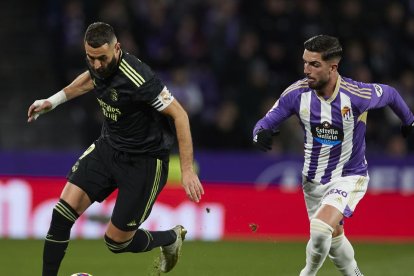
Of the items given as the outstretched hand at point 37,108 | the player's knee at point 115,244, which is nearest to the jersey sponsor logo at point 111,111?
the outstretched hand at point 37,108

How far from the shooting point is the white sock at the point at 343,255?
24.7ft

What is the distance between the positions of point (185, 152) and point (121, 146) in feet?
2.07

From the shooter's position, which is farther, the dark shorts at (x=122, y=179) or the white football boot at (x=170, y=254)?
the white football boot at (x=170, y=254)

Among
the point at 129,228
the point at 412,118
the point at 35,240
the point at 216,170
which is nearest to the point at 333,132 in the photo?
the point at 412,118

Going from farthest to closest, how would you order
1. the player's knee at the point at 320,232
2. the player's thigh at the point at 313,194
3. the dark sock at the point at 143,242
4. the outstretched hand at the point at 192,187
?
the player's thigh at the point at 313,194, the dark sock at the point at 143,242, the player's knee at the point at 320,232, the outstretched hand at the point at 192,187

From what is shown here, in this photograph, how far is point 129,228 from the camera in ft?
24.1

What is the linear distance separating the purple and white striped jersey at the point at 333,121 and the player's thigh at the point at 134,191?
0.91 m

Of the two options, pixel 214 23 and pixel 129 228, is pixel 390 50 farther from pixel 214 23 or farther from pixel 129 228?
pixel 129 228

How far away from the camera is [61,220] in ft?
23.5

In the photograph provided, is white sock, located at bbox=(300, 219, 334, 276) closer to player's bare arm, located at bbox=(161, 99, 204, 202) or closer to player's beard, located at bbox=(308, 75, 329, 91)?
player's bare arm, located at bbox=(161, 99, 204, 202)

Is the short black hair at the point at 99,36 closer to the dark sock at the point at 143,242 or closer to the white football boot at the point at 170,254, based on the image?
the dark sock at the point at 143,242

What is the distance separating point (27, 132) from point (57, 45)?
1457 mm

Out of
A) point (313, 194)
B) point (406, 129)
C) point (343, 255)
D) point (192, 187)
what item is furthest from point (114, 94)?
point (406, 129)

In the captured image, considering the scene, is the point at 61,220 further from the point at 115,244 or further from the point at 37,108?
the point at 37,108
